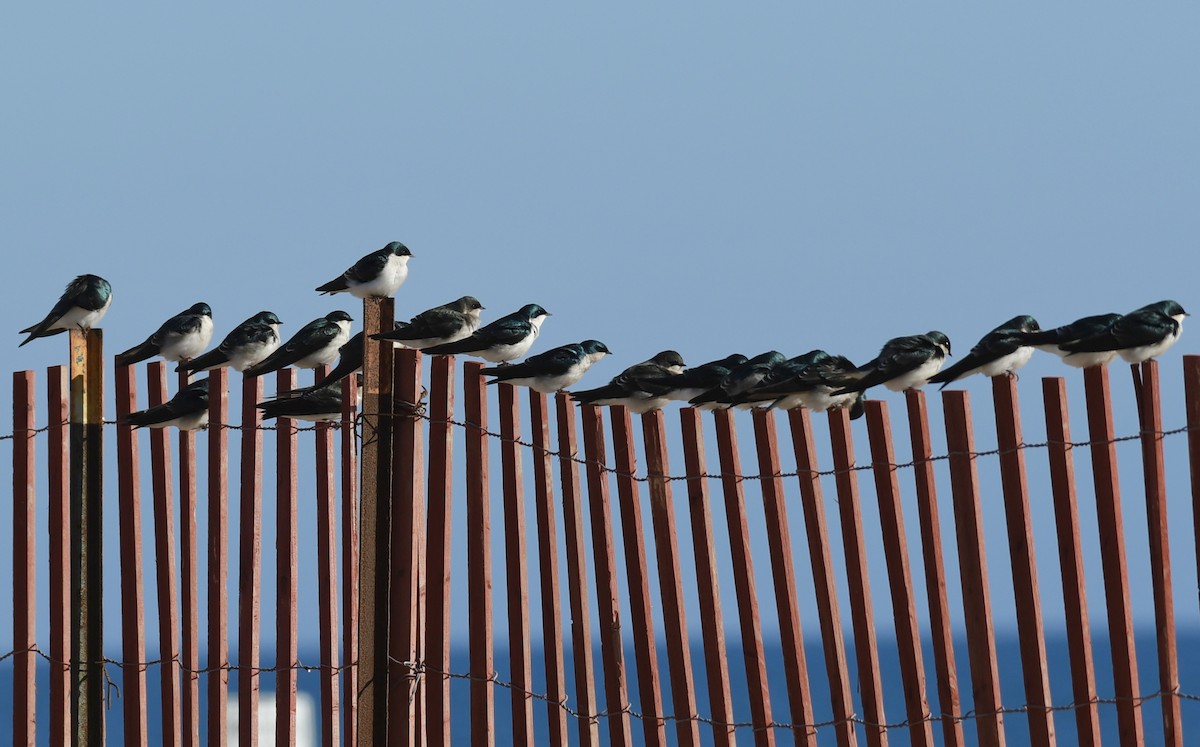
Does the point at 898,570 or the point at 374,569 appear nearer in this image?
the point at 898,570

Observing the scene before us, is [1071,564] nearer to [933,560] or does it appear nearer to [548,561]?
[933,560]

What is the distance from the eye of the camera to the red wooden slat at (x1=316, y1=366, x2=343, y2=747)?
7.51 metres

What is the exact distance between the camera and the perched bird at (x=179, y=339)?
9233mm

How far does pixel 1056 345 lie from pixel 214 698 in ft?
14.3

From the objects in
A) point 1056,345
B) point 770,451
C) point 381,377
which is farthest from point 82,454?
point 1056,345

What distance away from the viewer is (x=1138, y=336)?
274 inches

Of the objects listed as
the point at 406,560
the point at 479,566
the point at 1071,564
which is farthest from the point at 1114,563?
the point at 406,560

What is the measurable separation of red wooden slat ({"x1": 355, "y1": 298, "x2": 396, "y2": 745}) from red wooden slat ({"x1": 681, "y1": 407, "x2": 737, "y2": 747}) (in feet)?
4.54

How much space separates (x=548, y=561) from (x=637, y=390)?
1404mm

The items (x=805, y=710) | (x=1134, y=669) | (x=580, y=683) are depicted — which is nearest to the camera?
(x=1134, y=669)

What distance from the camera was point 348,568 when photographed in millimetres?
7473

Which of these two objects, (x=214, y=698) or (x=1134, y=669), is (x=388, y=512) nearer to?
(x=214, y=698)

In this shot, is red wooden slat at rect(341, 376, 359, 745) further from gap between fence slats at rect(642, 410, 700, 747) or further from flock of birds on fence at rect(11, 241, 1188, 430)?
gap between fence slats at rect(642, 410, 700, 747)

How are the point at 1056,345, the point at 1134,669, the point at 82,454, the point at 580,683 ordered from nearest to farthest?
the point at 1134,669, the point at 580,683, the point at 1056,345, the point at 82,454
